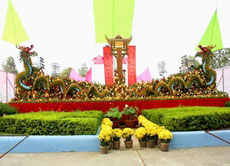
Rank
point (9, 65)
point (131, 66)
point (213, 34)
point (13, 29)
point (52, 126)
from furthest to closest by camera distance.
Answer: point (9, 65)
point (213, 34)
point (13, 29)
point (131, 66)
point (52, 126)

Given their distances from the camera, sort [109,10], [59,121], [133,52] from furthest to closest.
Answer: [109,10] < [133,52] < [59,121]

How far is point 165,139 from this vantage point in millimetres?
3990

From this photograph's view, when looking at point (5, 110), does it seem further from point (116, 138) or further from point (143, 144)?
point (143, 144)

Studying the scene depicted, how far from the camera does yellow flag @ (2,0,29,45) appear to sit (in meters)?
12.3

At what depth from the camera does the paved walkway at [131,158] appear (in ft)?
11.1

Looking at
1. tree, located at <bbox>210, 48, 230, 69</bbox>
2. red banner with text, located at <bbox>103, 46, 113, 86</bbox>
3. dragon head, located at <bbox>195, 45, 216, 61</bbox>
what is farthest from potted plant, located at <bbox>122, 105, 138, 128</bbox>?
tree, located at <bbox>210, 48, 230, 69</bbox>

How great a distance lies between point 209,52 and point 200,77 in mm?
1200

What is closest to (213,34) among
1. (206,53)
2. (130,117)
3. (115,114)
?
(206,53)

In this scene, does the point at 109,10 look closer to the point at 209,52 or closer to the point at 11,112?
the point at 209,52

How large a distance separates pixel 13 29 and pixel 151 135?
39.2 ft

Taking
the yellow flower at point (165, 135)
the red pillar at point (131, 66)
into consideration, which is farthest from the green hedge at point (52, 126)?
the red pillar at point (131, 66)

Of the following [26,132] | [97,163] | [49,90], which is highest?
[49,90]

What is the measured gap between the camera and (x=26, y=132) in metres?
4.73

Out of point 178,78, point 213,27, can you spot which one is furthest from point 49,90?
point 213,27
